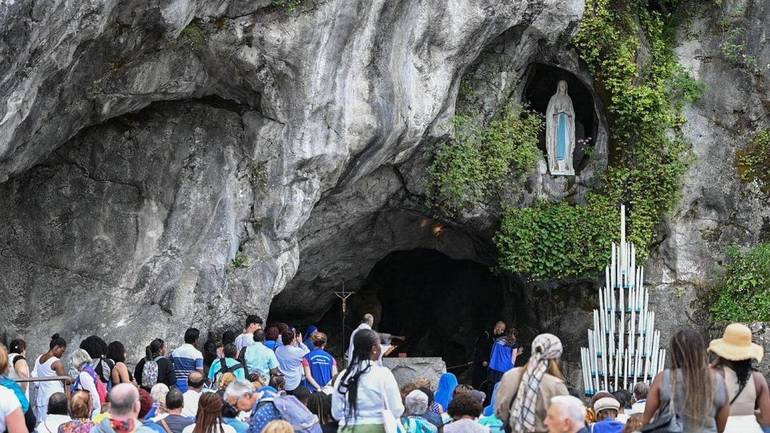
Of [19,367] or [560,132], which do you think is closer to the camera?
[19,367]

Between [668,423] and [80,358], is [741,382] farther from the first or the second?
[80,358]

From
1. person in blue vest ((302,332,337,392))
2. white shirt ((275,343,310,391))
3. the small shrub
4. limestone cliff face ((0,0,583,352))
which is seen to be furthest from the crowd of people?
the small shrub

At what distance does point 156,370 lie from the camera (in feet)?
42.3

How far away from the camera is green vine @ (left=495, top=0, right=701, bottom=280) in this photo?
769 inches

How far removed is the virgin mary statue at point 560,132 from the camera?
20328 mm

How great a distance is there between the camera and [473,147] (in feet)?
62.5

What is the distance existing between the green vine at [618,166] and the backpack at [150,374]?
25.9 feet

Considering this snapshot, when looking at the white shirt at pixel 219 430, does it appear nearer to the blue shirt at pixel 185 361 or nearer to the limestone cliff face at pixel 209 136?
the blue shirt at pixel 185 361

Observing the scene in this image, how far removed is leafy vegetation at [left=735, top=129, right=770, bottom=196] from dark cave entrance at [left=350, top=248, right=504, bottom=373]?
16.2ft

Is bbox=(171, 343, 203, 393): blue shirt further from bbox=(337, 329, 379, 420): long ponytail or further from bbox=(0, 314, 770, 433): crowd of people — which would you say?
bbox=(337, 329, 379, 420): long ponytail

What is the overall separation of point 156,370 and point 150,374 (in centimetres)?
7

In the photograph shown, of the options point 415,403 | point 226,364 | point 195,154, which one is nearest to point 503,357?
point 195,154

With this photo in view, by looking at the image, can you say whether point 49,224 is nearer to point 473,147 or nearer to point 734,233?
point 473,147

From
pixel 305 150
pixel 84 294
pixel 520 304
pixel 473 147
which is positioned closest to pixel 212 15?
pixel 305 150
